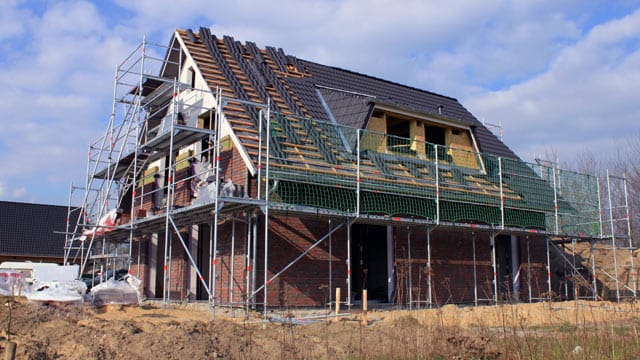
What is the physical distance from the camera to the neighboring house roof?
32.6m

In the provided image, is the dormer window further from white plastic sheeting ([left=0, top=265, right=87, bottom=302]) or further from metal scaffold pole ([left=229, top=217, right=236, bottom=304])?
white plastic sheeting ([left=0, top=265, right=87, bottom=302])

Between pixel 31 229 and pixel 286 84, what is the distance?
922 inches

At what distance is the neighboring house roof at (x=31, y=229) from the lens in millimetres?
32625

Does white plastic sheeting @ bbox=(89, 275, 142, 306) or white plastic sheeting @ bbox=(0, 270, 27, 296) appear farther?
white plastic sheeting @ bbox=(0, 270, 27, 296)

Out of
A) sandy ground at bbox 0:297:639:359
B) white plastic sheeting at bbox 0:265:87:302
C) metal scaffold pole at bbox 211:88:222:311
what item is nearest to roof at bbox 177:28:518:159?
metal scaffold pole at bbox 211:88:222:311

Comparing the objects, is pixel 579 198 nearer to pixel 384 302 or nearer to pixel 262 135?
pixel 384 302

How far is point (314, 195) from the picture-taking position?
13203mm

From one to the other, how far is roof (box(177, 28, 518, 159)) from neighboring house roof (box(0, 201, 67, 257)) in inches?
807

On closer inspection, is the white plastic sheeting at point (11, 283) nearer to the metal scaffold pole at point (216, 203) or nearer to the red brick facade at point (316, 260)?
the red brick facade at point (316, 260)

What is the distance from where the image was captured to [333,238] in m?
14.3

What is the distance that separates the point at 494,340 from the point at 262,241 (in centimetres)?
742

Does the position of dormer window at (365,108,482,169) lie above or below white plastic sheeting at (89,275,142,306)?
above

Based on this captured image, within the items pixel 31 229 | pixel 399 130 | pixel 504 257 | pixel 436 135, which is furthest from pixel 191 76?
pixel 31 229

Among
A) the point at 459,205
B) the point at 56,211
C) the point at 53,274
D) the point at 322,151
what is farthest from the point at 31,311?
the point at 56,211
